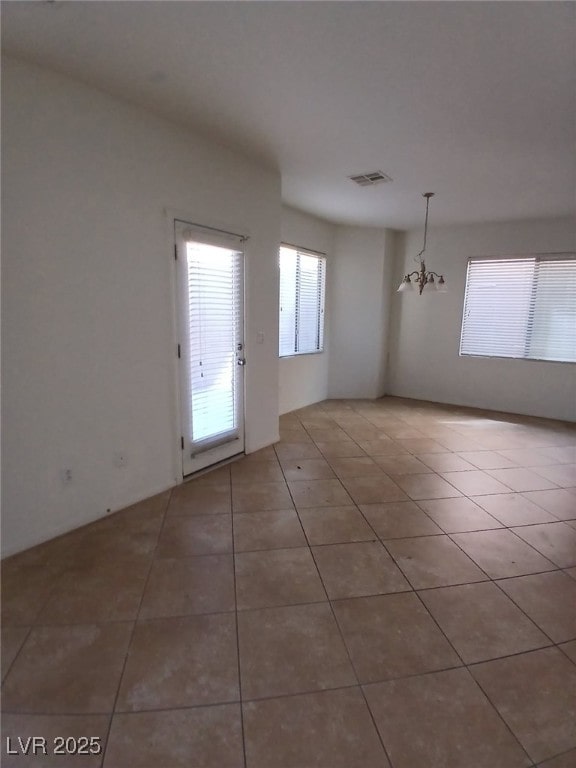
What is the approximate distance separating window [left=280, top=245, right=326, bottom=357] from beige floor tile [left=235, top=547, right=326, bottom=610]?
3.17 meters

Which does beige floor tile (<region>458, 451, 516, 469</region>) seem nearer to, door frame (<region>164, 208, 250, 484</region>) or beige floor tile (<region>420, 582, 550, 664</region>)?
beige floor tile (<region>420, 582, 550, 664</region>)

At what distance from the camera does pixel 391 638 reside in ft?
5.59

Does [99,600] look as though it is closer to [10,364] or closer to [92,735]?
[92,735]

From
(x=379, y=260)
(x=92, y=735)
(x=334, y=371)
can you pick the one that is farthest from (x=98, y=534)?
(x=379, y=260)

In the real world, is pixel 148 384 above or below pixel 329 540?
above

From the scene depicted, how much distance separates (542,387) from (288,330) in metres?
3.73

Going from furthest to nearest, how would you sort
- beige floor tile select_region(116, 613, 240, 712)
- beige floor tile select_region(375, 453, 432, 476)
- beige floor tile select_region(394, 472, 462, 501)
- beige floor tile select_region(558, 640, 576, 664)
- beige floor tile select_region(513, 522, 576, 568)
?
beige floor tile select_region(375, 453, 432, 476)
beige floor tile select_region(394, 472, 462, 501)
beige floor tile select_region(513, 522, 576, 568)
beige floor tile select_region(558, 640, 576, 664)
beige floor tile select_region(116, 613, 240, 712)

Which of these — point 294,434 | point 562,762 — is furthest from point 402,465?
point 562,762

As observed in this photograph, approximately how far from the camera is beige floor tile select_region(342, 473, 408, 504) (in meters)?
2.98

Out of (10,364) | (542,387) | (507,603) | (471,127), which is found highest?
(471,127)

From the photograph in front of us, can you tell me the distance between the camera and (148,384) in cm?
278

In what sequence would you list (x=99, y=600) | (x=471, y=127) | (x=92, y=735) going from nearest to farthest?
1. (x=92, y=735)
2. (x=99, y=600)
3. (x=471, y=127)

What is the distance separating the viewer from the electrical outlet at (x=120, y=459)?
265cm


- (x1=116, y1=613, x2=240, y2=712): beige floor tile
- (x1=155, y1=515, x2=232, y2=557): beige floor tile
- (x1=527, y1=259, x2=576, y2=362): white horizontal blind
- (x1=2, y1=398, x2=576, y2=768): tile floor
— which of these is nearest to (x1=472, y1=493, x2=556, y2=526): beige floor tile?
(x1=2, y1=398, x2=576, y2=768): tile floor
